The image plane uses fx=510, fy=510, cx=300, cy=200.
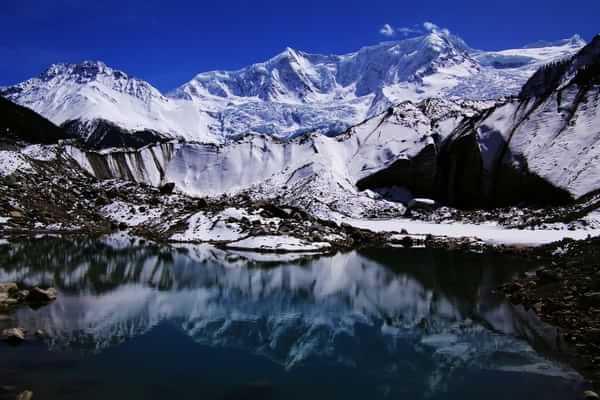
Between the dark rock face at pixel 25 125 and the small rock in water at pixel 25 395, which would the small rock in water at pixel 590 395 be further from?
the dark rock face at pixel 25 125

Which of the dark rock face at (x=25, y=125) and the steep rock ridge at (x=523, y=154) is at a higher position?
the dark rock face at (x=25, y=125)

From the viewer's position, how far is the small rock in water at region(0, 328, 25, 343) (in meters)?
18.2

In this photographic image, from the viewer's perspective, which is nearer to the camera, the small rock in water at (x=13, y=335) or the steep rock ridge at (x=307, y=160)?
the small rock in water at (x=13, y=335)

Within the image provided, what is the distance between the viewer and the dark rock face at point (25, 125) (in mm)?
126944

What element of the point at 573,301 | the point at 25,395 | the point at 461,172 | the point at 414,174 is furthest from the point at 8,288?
the point at 414,174

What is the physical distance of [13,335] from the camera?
60.0ft

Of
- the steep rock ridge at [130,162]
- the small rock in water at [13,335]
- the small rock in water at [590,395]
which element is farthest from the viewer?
the steep rock ridge at [130,162]

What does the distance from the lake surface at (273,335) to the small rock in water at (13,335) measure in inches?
32.7

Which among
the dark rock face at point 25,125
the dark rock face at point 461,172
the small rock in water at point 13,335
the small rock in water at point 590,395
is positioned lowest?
the small rock in water at point 13,335

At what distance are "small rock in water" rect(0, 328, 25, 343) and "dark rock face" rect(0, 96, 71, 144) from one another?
116 metres

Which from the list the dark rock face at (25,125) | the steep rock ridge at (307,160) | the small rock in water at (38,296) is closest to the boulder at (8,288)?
the small rock in water at (38,296)

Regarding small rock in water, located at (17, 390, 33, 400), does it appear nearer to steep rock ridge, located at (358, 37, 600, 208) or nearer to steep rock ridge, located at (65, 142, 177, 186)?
steep rock ridge, located at (358, 37, 600, 208)

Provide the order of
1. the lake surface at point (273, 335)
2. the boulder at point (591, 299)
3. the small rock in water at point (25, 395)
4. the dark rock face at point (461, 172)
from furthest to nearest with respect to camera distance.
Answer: the dark rock face at point (461, 172) < the boulder at point (591, 299) < the lake surface at point (273, 335) < the small rock in water at point (25, 395)

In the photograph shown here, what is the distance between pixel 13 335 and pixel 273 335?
988 centimetres
